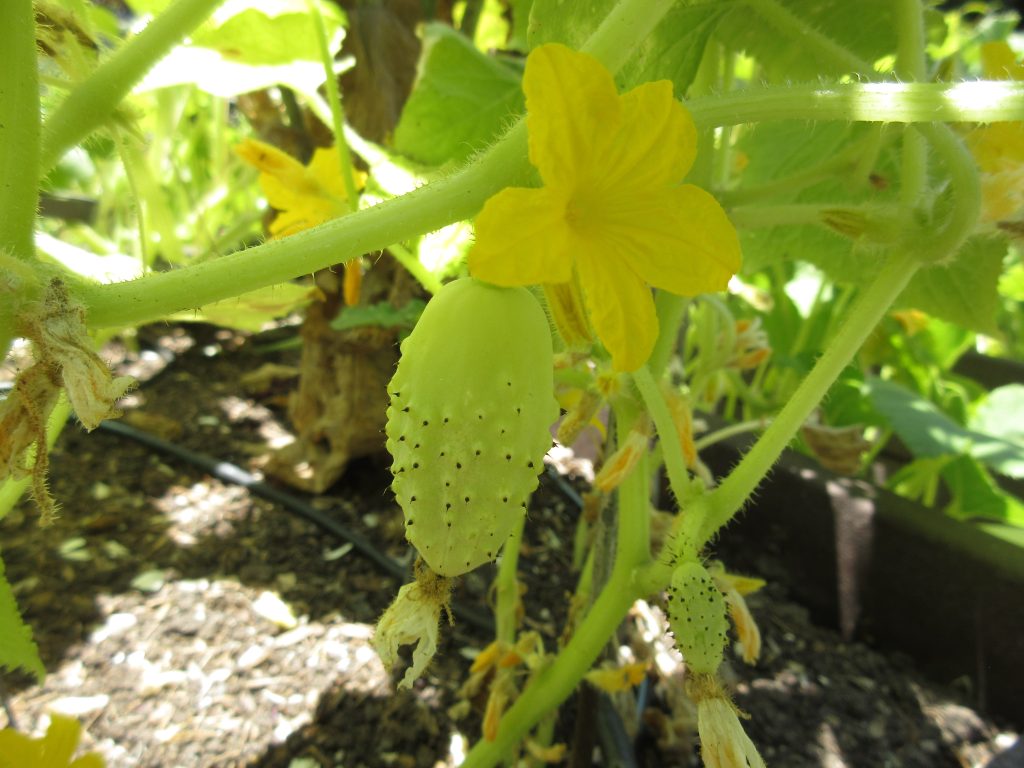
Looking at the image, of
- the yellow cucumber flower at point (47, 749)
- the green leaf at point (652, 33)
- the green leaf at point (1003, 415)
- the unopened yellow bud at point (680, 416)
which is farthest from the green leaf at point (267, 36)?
the green leaf at point (1003, 415)

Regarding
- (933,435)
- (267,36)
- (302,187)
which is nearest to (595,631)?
(302,187)

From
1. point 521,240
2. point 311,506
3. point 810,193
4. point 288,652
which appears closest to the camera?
point 521,240

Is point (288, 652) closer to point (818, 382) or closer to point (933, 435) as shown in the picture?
point (818, 382)

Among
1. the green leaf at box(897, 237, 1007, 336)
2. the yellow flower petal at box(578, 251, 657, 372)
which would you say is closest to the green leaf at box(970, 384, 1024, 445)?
the green leaf at box(897, 237, 1007, 336)

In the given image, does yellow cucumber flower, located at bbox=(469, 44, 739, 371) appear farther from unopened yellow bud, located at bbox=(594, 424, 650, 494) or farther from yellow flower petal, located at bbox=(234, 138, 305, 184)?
yellow flower petal, located at bbox=(234, 138, 305, 184)

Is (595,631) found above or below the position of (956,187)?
below

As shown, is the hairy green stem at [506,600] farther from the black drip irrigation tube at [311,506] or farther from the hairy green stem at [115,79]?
the hairy green stem at [115,79]

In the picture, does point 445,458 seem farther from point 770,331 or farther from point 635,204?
point 770,331
